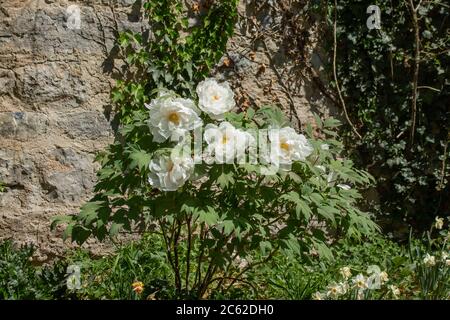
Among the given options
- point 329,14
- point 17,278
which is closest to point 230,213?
point 17,278

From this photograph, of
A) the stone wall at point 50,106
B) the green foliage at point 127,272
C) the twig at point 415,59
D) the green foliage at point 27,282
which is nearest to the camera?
the green foliage at point 27,282

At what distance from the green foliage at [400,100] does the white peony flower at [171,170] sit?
2.44 m

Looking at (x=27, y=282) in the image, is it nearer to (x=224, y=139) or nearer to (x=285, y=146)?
(x=224, y=139)

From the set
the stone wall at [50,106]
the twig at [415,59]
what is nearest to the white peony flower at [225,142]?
the stone wall at [50,106]

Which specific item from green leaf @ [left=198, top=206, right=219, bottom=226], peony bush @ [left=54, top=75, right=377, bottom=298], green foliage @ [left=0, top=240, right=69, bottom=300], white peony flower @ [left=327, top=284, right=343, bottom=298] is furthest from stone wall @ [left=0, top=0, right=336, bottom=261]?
white peony flower @ [left=327, top=284, right=343, bottom=298]

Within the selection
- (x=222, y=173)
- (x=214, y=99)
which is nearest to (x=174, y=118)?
(x=214, y=99)

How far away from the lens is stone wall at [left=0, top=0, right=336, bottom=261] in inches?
168

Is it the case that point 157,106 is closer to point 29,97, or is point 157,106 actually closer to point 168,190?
point 168,190

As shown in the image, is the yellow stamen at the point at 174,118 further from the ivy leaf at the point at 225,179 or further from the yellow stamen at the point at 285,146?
the yellow stamen at the point at 285,146

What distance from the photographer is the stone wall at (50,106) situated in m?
4.27

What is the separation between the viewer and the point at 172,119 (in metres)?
2.85

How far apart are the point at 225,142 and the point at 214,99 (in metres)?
0.24

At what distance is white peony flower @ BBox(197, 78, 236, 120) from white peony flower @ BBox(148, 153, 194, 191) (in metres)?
0.26

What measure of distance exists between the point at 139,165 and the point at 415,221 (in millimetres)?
2959
